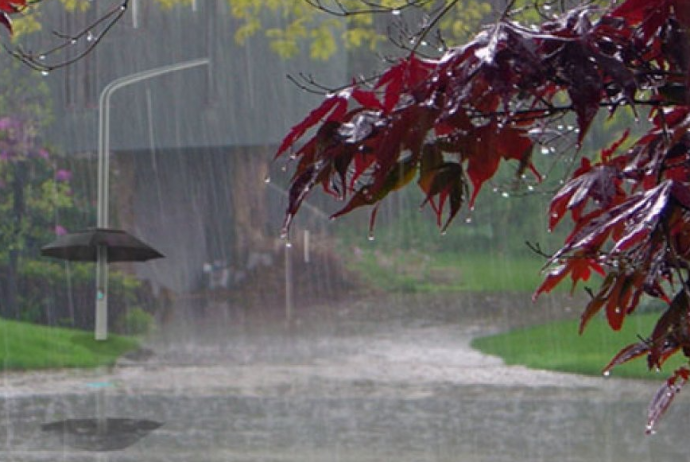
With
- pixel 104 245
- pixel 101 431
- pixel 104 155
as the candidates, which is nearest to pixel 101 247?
pixel 104 245

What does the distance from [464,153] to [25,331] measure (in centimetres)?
1075

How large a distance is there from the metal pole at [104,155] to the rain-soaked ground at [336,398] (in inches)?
24.6

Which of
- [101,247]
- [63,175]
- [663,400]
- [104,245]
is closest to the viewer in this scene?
[663,400]

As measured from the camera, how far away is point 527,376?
1009 cm

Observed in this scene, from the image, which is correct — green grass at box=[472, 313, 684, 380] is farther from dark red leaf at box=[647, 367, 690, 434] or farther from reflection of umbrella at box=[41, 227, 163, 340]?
dark red leaf at box=[647, 367, 690, 434]

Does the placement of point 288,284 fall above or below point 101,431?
above

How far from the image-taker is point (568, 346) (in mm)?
10836

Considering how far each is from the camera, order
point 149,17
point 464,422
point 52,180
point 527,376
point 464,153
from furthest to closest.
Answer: point 52,180, point 149,17, point 527,376, point 464,422, point 464,153

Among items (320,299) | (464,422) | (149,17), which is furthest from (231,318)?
(464,422)

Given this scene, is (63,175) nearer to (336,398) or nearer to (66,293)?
(66,293)

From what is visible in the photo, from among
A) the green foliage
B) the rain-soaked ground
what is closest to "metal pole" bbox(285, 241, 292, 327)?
the rain-soaked ground

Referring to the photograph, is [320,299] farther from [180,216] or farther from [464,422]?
[464,422]

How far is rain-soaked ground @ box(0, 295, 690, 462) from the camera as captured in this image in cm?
713

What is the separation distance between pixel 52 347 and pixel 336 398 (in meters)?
3.17
